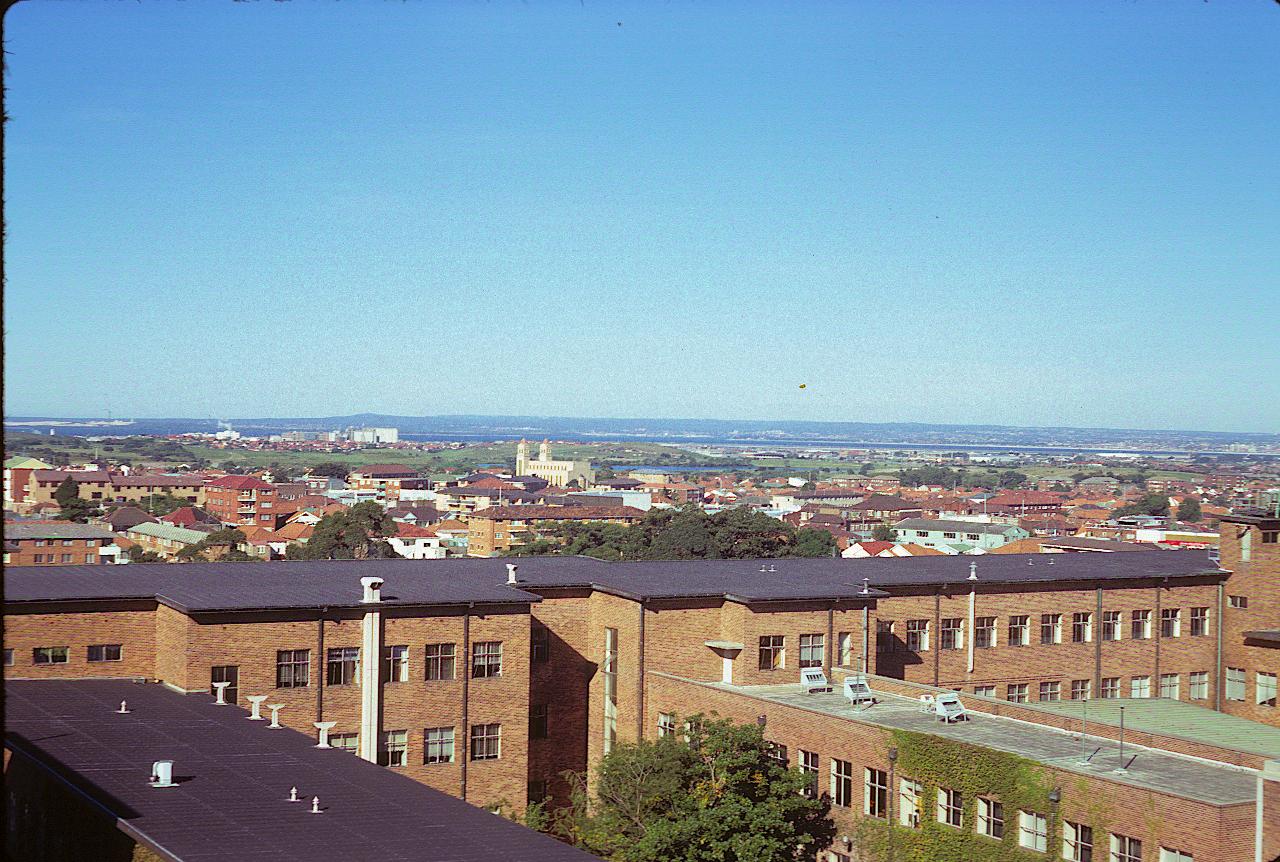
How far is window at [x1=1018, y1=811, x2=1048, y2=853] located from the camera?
27781mm

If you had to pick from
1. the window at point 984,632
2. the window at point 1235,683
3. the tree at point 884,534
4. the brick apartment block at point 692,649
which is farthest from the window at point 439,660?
the tree at point 884,534

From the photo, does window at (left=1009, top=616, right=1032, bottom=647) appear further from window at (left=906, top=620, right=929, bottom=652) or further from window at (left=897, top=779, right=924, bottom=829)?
window at (left=897, top=779, right=924, bottom=829)

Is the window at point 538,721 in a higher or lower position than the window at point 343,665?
lower

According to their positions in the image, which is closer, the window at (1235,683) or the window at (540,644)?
the window at (540,644)

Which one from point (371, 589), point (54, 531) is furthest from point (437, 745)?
point (54, 531)

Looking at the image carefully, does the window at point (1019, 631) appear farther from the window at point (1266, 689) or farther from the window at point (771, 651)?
the window at point (771, 651)

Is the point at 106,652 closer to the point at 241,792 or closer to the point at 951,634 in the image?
the point at 241,792

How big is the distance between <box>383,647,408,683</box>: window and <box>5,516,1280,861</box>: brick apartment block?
0.19ft

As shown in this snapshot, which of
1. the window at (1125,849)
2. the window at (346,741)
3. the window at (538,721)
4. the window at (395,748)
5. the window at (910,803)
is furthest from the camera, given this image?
the window at (538,721)

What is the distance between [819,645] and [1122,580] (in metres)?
15.4

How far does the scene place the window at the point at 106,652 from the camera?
3497 cm

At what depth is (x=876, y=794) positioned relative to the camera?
3153 cm

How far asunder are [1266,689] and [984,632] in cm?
1098

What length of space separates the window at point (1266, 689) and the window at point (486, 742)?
28.0 m
